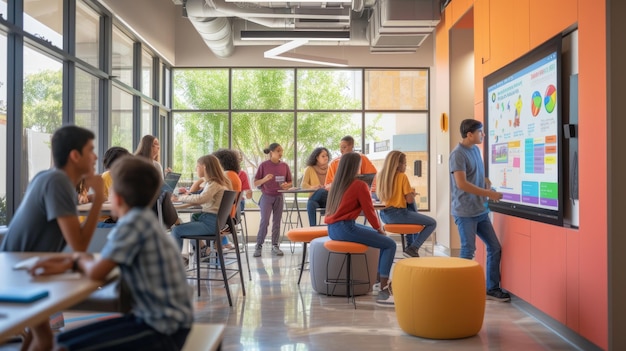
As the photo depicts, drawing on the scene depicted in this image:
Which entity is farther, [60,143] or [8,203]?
[8,203]

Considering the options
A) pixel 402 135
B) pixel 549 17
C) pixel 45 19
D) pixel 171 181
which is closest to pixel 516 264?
pixel 549 17

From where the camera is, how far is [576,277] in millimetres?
3834

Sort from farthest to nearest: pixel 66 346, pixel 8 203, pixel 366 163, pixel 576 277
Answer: pixel 366 163 < pixel 8 203 < pixel 576 277 < pixel 66 346

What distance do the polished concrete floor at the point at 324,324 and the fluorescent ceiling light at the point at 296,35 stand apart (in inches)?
167

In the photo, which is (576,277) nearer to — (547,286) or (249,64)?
(547,286)

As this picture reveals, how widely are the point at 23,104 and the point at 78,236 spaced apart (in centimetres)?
328

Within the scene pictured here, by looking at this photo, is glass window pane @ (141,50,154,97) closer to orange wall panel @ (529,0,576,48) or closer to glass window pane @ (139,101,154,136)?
glass window pane @ (139,101,154,136)

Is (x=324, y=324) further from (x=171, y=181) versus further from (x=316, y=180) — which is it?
(x=316, y=180)

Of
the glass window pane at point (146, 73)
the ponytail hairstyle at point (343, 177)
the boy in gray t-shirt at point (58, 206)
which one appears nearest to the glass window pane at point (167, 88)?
the glass window pane at point (146, 73)

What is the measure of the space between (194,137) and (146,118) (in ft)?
5.16

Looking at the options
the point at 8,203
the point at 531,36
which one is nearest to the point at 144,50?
the point at 8,203

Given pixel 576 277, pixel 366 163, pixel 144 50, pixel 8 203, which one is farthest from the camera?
pixel 144 50

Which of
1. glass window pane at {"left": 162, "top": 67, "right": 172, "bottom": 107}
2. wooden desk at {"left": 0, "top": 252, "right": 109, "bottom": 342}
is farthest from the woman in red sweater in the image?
glass window pane at {"left": 162, "top": 67, "right": 172, "bottom": 107}

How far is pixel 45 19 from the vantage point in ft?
18.5
